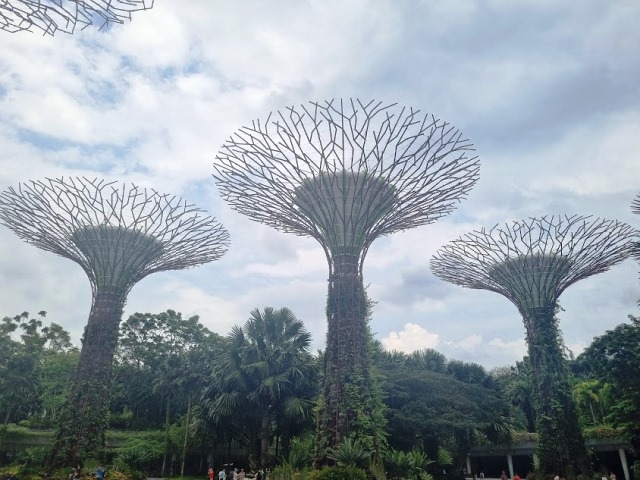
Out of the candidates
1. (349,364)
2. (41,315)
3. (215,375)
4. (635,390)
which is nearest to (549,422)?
(635,390)

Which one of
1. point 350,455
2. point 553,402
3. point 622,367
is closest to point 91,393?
point 350,455

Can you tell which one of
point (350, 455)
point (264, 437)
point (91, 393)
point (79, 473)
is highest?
point (91, 393)

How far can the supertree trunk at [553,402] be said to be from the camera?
20.4 metres

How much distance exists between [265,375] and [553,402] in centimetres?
1187

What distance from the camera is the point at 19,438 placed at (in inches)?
1109

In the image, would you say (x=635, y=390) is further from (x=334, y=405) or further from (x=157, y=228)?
(x=157, y=228)

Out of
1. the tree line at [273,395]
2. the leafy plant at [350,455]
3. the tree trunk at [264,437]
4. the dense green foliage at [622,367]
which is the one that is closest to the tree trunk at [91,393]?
the tree line at [273,395]

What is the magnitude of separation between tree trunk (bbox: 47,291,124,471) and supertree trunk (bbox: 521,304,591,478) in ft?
57.0

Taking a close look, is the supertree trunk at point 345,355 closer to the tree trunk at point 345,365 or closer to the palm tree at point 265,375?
the tree trunk at point 345,365

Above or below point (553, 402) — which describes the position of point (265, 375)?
above

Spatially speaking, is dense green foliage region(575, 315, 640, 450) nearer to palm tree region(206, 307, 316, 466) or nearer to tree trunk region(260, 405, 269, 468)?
palm tree region(206, 307, 316, 466)

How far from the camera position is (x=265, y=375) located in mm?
20297

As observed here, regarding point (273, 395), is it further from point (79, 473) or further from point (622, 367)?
point (622, 367)

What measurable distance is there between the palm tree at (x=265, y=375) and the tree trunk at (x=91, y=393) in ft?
13.6
